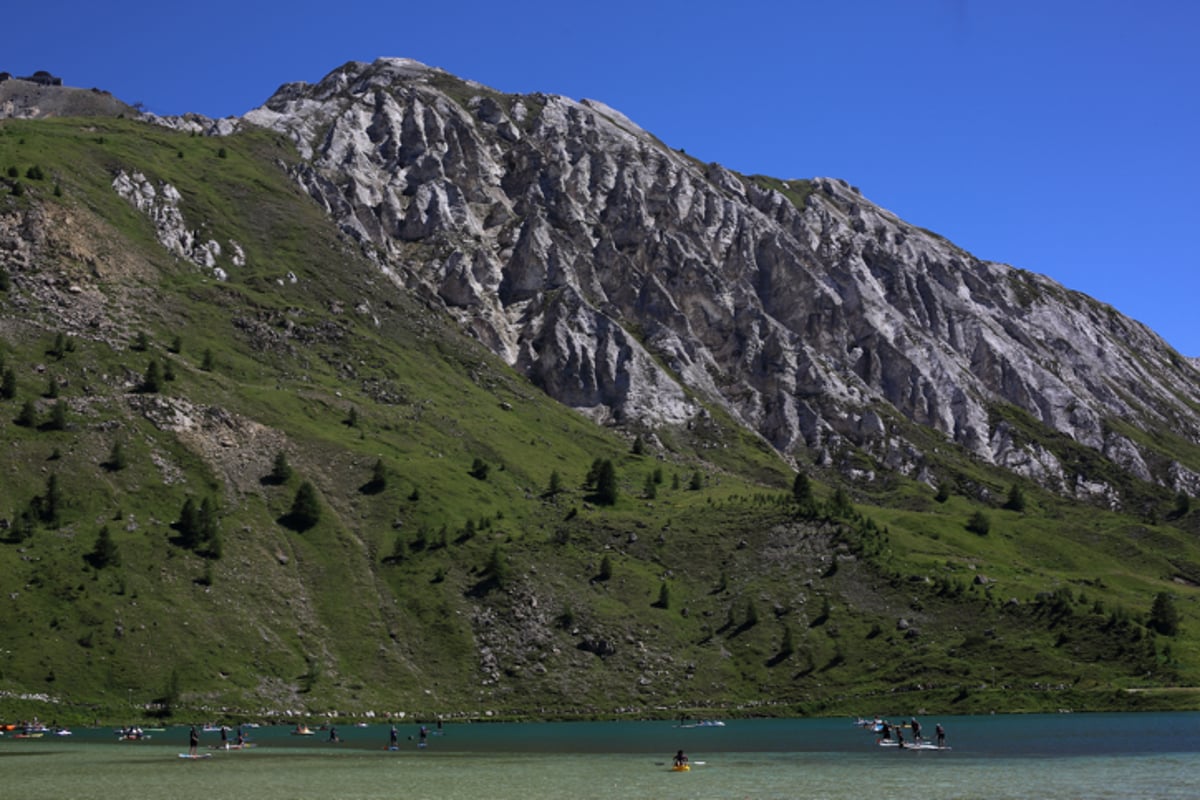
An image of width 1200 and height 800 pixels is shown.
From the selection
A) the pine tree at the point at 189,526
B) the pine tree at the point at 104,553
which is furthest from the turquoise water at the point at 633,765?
the pine tree at the point at 189,526

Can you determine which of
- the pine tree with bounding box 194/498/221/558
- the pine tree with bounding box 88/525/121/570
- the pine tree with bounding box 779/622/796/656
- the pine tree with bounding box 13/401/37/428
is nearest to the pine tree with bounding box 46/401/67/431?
the pine tree with bounding box 13/401/37/428

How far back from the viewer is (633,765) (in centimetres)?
9219

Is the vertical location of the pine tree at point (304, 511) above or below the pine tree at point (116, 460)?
below

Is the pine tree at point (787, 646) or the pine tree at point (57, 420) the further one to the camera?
the pine tree at point (787, 646)

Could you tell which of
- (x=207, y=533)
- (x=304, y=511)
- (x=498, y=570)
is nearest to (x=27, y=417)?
(x=207, y=533)

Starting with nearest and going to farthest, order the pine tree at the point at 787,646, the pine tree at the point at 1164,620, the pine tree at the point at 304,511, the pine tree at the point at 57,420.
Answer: the pine tree at the point at 57,420 → the pine tree at the point at 787,646 → the pine tree at the point at 1164,620 → the pine tree at the point at 304,511

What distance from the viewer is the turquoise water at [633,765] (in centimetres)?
6944

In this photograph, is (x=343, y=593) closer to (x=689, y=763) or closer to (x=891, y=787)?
(x=689, y=763)

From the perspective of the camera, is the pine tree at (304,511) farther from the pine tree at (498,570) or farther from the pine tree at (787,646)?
the pine tree at (787,646)

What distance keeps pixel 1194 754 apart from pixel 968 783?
33.8 metres

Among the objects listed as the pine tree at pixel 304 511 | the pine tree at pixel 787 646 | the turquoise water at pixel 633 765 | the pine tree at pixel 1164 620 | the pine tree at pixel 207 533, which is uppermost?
the pine tree at pixel 304 511

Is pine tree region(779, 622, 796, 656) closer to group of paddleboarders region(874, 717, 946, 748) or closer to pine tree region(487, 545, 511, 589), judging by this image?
pine tree region(487, 545, 511, 589)

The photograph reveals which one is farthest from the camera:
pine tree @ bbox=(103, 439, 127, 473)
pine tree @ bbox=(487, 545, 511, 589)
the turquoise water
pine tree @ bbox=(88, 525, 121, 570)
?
pine tree @ bbox=(487, 545, 511, 589)

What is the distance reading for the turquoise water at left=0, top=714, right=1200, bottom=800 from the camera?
69438mm
